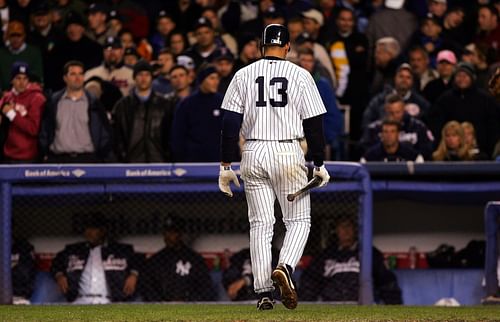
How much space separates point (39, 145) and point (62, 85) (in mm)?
1987

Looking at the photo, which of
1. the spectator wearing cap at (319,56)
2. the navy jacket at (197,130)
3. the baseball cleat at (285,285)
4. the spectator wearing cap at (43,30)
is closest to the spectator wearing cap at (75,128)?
the navy jacket at (197,130)

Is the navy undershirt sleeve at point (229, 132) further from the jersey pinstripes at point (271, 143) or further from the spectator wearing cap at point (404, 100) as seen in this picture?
the spectator wearing cap at point (404, 100)

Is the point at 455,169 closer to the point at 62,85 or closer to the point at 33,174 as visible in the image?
the point at 33,174

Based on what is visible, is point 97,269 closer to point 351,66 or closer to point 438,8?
point 351,66

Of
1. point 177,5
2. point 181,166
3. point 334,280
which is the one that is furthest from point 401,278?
point 177,5

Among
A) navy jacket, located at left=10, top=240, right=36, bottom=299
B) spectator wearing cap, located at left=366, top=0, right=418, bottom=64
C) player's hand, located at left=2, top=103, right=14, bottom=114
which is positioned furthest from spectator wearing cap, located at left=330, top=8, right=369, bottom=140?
navy jacket, located at left=10, top=240, right=36, bottom=299

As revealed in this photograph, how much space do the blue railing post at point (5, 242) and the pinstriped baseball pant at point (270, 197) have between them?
11.6 ft

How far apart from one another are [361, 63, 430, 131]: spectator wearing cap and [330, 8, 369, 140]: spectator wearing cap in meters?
0.66

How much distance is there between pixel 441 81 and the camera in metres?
14.4

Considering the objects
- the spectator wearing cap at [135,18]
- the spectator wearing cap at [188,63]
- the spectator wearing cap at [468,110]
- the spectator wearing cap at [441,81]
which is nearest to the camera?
the spectator wearing cap at [468,110]

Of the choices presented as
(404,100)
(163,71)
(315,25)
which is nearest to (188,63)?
(163,71)

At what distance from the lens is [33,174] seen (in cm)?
1197

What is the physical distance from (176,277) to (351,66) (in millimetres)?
3855

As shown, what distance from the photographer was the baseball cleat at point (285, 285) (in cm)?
848
